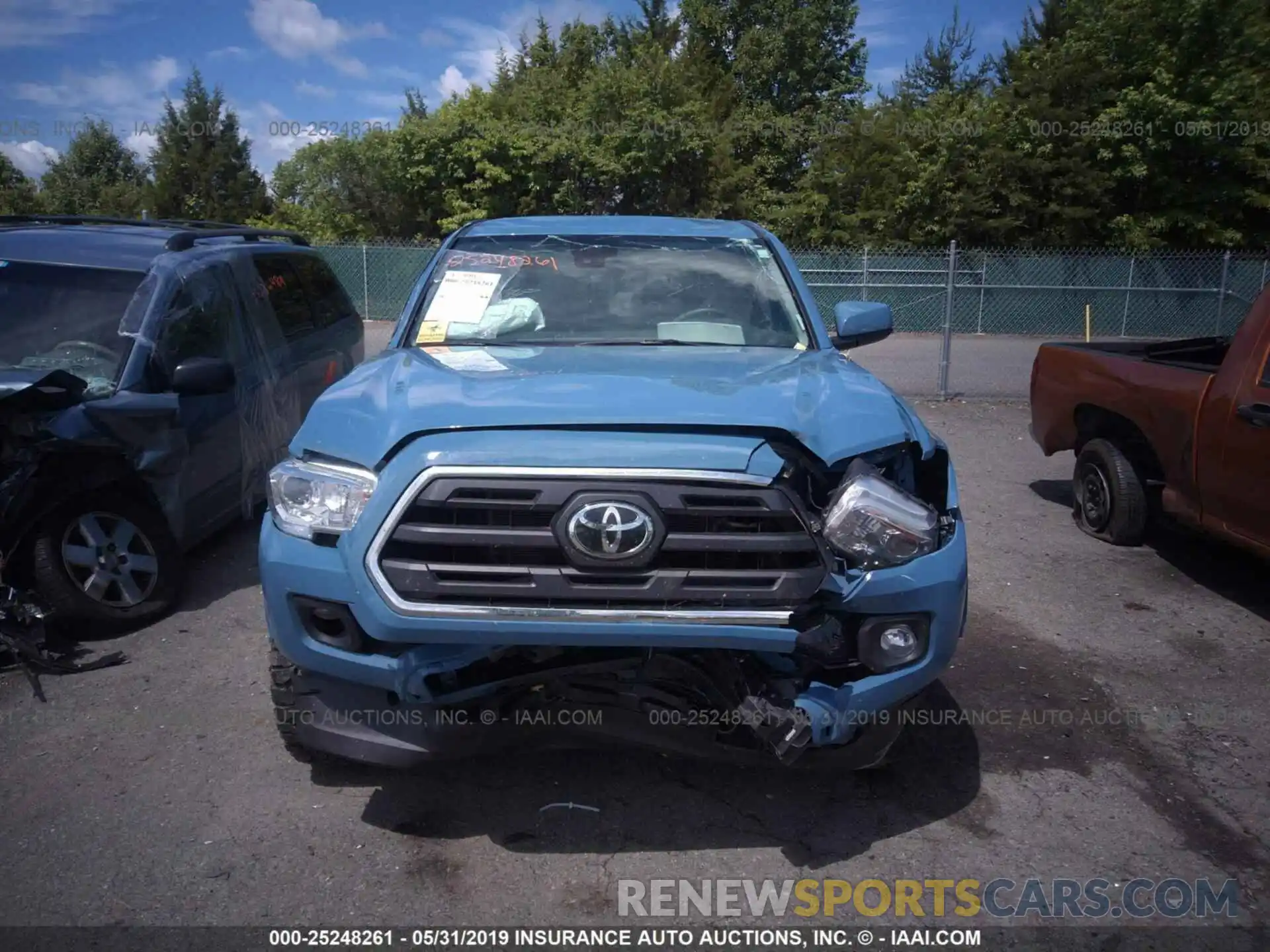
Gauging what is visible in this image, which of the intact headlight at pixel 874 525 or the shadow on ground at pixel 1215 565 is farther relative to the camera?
the shadow on ground at pixel 1215 565

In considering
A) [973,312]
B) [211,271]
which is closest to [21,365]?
[211,271]

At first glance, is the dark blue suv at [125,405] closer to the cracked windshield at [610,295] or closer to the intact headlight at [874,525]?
the cracked windshield at [610,295]

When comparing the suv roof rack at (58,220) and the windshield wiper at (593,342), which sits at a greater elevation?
the suv roof rack at (58,220)

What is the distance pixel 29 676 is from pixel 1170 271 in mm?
22409

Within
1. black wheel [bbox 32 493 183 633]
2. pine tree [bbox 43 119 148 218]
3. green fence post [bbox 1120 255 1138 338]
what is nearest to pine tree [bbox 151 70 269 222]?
pine tree [bbox 43 119 148 218]

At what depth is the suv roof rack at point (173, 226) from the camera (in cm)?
595

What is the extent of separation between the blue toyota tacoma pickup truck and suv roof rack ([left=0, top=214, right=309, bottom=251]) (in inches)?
124

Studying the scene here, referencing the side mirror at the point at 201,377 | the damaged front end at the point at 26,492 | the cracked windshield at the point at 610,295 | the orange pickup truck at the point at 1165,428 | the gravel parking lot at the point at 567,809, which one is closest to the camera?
the gravel parking lot at the point at 567,809

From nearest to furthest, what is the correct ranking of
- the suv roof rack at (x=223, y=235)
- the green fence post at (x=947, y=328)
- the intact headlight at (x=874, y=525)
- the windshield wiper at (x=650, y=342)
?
the intact headlight at (x=874, y=525), the windshield wiper at (x=650, y=342), the suv roof rack at (x=223, y=235), the green fence post at (x=947, y=328)

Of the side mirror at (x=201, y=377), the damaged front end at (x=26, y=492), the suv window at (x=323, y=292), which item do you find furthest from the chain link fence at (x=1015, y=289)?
the damaged front end at (x=26, y=492)

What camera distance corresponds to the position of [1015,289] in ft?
71.2

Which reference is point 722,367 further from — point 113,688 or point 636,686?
point 113,688

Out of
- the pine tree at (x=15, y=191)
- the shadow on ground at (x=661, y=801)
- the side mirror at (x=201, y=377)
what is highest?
the pine tree at (x=15, y=191)

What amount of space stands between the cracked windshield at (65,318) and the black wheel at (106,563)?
62 cm
